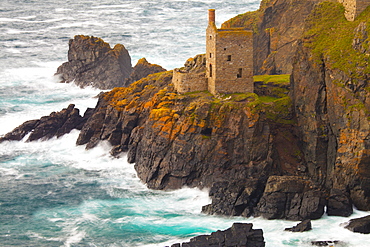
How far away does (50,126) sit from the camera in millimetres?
102500

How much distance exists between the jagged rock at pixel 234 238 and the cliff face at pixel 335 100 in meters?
14.0

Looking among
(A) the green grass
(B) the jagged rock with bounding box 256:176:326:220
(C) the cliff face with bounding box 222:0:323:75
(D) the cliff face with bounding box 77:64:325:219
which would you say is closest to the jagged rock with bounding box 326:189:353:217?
(B) the jagged rock with bounding box 256:176:326:220

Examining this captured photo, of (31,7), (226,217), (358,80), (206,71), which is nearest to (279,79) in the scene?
(206,71)

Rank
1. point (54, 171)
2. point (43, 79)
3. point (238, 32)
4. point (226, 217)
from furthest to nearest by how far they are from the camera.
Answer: point (43, 79)
point (54, 171)
point (238, 32)
point (226, 217)

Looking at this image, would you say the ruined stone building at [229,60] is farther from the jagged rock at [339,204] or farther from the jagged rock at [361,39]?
the jagged rock at [339,204]

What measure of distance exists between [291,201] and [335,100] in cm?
1222

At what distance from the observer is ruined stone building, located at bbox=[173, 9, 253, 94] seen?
84125 mm

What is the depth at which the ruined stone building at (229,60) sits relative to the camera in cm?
8412

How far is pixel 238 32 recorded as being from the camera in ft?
276

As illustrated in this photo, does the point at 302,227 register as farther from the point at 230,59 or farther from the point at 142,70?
the point at 142,70

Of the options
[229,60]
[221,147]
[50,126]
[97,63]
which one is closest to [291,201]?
[221,147]

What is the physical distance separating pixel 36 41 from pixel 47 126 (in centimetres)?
6398

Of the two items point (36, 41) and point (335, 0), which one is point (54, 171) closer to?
point (335, 0)

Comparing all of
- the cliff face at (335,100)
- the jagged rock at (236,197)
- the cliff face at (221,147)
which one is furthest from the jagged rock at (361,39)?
the jagged rock at (236,197)
